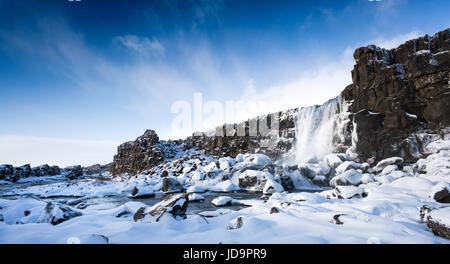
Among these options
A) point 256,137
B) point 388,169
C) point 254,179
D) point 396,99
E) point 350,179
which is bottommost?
point 254,179

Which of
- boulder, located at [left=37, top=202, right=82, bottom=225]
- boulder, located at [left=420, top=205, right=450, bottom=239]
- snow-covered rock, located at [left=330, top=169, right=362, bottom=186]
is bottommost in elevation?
snow-covered rock, located at [left=330, top=169, right=362, bottom=186]

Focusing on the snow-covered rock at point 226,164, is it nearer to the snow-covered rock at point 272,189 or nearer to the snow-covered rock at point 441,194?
the snow-covered rock at point 272,189

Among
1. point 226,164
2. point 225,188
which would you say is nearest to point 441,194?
point 225,188

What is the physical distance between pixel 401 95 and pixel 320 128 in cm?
1337

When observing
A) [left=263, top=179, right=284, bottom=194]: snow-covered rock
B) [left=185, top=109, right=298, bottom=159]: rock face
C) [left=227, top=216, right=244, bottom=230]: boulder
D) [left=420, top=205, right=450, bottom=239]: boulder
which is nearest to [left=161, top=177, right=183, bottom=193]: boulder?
[left=263, top=179, right=284, bottom=194]: snow-covered rock

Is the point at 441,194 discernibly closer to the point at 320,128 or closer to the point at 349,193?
the point at 349,193

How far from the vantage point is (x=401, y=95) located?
94.8 ft

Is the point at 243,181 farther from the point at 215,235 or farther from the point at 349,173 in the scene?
the point at 215,235

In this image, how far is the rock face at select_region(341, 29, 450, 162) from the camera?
1041 inches

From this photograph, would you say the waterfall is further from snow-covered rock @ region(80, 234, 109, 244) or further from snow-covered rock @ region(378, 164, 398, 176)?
snow-covered rock @ region(80, 234, 109, 244)

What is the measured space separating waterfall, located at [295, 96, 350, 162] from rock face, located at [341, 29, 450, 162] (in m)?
3.28
